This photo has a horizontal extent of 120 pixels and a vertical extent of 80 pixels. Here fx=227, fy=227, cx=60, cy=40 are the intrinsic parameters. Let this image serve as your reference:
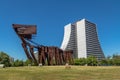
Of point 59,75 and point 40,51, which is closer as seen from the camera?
point 59,75

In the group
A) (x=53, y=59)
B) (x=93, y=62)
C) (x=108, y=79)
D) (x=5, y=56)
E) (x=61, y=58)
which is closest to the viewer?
(x=108, y=79)

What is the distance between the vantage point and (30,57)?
259ft

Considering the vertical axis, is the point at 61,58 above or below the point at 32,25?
below

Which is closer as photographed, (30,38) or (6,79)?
(6,79)

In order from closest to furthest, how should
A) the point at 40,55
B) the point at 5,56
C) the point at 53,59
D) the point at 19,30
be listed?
the point at 19,30
the point at 40,55
the point at 53,59
the point at 5,56

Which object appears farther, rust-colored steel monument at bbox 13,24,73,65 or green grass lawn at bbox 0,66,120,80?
rust-colored steel monument at bbox 13,24,73,65

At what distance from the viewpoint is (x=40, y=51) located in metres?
86.6

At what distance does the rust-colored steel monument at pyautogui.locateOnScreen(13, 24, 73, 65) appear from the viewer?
74.8m

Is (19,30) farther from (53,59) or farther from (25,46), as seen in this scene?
(53,59)

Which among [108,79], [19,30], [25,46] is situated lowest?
[108,79]

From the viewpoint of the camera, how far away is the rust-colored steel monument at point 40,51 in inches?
2945

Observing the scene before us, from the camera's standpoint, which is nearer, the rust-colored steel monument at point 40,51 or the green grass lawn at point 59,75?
the green grass lawn at point 59,75

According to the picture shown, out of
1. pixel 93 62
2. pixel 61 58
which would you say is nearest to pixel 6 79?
pixel 61 58

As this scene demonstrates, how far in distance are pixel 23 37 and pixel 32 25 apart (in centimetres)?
527
